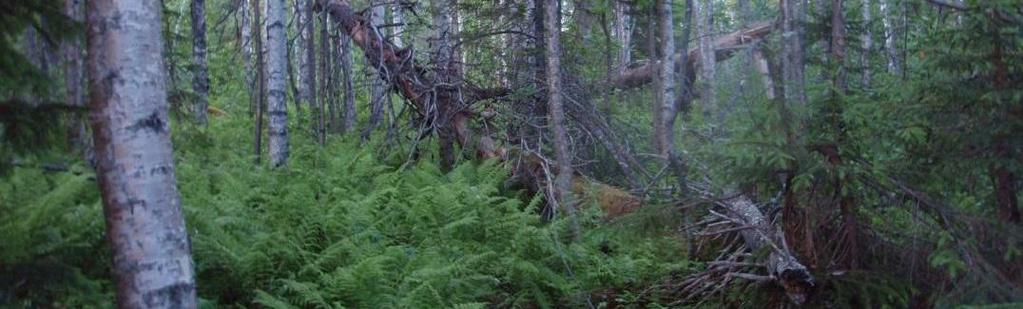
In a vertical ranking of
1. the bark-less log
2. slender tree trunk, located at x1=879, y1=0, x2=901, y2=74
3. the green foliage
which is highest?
slender tree trunk, located at x1=879, y1=0, x2=901, y2=74

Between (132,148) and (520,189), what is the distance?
6258mm

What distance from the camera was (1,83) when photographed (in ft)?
14.4

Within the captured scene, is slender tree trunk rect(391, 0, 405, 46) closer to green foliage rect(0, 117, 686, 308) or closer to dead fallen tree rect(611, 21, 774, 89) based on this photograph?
green foliage rect(0, 117, 686, 308)

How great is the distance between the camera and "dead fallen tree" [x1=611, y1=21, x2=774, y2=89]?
55.8 feet

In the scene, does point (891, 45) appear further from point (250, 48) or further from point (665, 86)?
point (250, 48)

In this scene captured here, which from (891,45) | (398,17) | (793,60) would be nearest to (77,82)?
(398,17)

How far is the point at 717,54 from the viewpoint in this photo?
67.6 feet

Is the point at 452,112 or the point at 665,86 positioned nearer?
the point at 452,112

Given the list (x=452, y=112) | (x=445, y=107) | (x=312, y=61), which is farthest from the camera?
(x=312, y=61)

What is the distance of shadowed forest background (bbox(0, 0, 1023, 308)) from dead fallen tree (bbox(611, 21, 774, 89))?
5.38 metres

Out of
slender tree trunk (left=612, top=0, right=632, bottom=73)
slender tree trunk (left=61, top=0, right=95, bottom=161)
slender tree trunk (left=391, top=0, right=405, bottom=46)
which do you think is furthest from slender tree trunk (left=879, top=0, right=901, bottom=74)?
slender tree trunk (left=61, top=0, right=95, bottom=161)

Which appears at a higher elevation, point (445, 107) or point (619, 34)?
point (619, 34)

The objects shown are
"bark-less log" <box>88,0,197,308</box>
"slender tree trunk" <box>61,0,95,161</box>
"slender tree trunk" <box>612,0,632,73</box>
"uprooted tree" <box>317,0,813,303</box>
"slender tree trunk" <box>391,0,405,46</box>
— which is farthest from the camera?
"slender tree trunk" <box>612,0,632,73</box>

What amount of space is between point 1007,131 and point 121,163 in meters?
5.26
